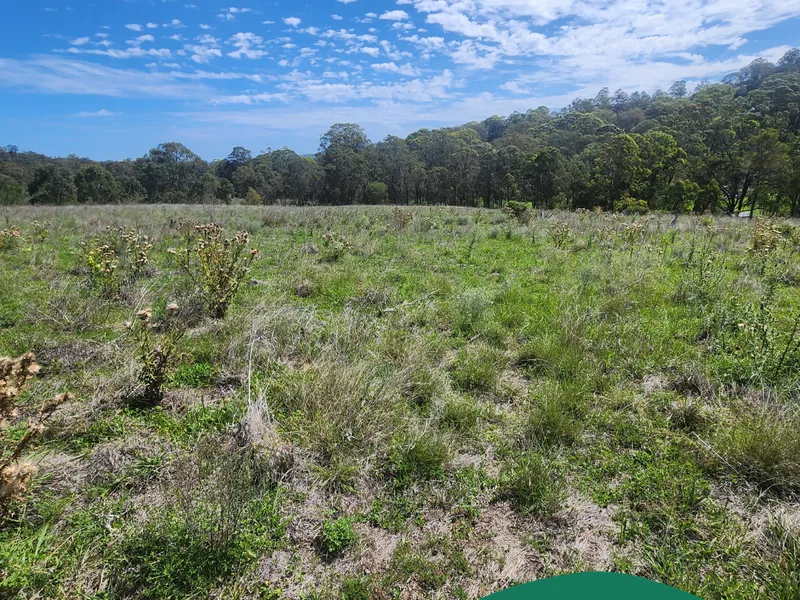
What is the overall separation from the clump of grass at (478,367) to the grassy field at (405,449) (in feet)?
0.08

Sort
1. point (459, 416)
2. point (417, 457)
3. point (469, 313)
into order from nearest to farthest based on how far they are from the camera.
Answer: point (417, 457) < point (459, 416) < point (469, 313)

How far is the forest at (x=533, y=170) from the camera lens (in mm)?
30734

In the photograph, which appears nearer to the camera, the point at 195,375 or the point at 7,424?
the point at 7,424

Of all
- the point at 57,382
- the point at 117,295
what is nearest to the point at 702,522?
the point at 57,382

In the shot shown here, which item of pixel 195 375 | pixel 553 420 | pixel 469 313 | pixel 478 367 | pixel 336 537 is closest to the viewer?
pixel 336 537

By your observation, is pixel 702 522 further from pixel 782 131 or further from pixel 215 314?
pixel 782 131

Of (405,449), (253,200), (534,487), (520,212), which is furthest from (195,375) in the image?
(253,200)

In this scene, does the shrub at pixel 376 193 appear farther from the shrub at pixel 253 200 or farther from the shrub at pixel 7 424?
the shrub at pixel 7 424

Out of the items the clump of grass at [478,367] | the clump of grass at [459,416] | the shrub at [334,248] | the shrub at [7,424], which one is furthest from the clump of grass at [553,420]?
the shrub at [334,248]

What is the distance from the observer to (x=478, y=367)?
3648 mm

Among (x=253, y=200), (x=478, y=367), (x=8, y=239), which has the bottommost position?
(x=478, y=367)

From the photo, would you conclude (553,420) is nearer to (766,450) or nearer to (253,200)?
(766,450)

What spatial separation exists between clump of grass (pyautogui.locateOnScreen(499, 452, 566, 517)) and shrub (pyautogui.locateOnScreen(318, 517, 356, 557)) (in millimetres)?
894

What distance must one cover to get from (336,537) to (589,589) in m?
1.66
